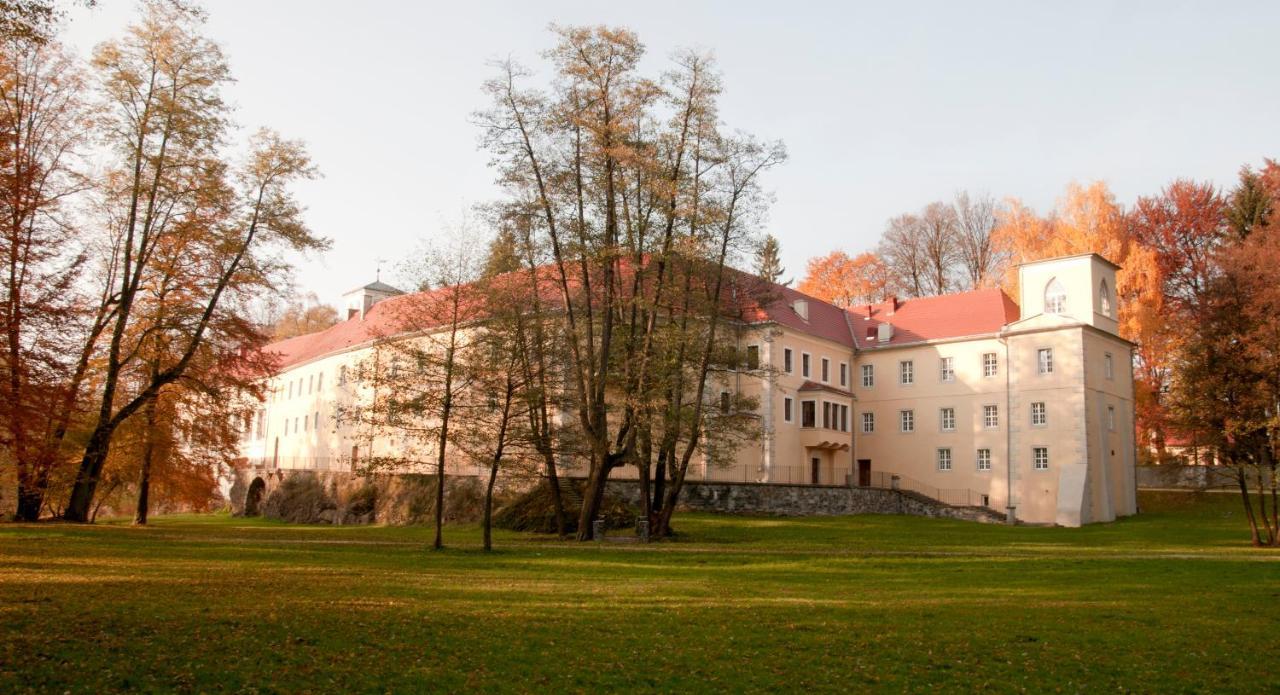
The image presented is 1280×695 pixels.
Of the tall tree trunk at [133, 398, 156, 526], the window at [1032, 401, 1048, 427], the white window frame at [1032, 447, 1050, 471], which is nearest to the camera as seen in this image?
the tall tree trunk at [133, 398, 156, 526]

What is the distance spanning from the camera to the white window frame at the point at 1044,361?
145ft

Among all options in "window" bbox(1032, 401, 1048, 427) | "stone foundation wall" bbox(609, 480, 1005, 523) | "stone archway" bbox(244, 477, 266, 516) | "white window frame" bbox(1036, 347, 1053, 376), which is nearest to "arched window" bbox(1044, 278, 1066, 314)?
"white window frame" bbox(1036, 347, 1053, 376)

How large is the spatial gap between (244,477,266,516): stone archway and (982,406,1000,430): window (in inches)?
1558

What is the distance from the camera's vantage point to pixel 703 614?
514 inches

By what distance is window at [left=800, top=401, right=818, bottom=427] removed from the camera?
158 ft

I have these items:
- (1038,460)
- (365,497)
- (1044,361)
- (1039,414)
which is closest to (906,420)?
(1039,414)

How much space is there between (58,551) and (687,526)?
65.7ft

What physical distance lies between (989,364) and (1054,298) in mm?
4780

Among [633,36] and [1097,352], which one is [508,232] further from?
[1097,352]

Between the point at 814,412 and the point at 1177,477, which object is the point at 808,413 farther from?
the point at 1177,477

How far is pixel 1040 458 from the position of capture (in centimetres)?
4400

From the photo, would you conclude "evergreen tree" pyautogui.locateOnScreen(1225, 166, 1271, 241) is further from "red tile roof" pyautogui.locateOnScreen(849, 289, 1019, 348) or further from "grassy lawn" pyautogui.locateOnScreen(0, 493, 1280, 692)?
"grassy lawn" pyautogui.locateOnScreen(0, 493, 1280, 692)

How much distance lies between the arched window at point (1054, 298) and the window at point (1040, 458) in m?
6.42

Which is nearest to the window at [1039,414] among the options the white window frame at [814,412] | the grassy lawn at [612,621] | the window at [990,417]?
the window at [990,417]
